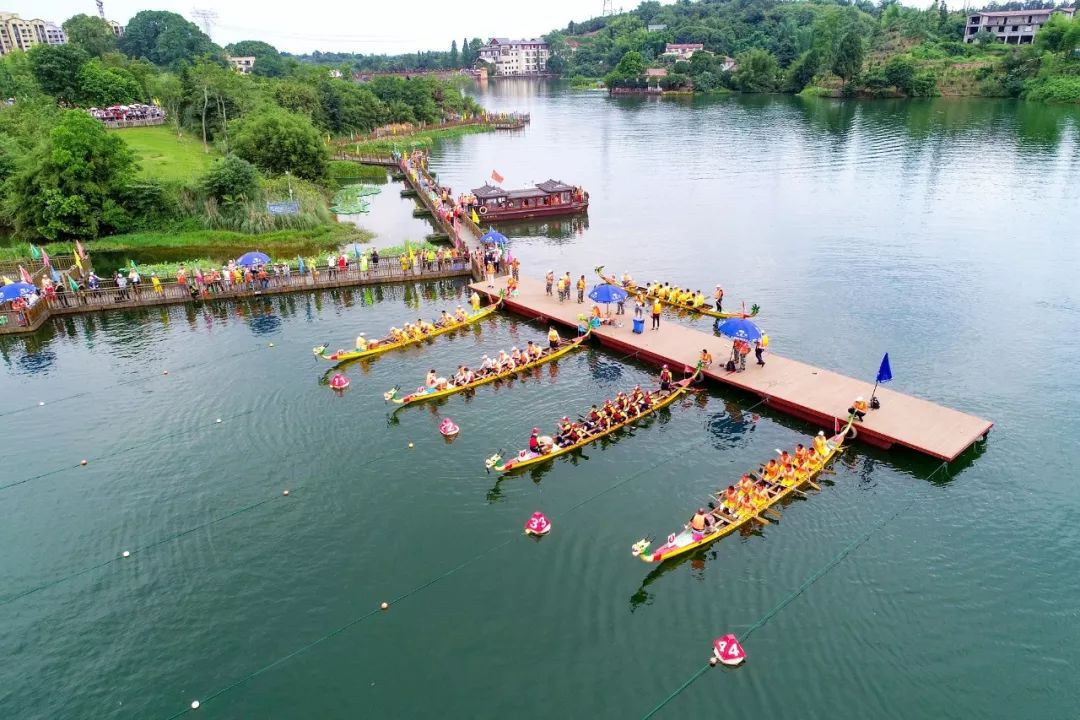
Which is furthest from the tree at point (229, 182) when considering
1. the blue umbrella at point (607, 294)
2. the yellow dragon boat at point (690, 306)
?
the blue umbrella at point (607, 294)

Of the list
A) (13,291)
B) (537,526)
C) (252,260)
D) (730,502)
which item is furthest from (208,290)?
(730,502)

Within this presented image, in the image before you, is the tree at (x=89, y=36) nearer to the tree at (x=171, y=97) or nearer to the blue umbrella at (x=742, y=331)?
the tree at (x=171, y=97)

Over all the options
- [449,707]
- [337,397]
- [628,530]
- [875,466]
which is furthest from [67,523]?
[875,466]

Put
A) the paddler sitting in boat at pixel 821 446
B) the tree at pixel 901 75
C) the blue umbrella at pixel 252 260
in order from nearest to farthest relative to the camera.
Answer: the paddler sitting in boat at pixel 821 446
the blue umbrella at pixel 252 260
the tree at pixel 901 75

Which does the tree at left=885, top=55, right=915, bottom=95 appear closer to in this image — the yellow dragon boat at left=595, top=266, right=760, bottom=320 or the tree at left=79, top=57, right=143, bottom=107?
the yellow dragon boat at left=595, top=266, right=760, bottom=320

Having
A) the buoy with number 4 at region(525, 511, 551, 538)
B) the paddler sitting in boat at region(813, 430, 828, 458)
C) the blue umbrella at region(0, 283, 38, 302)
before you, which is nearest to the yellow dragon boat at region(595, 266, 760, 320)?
the paddler sitting in boat at region(813, 430, 828, 458)

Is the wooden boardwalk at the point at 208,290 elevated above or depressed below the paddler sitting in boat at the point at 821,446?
above
